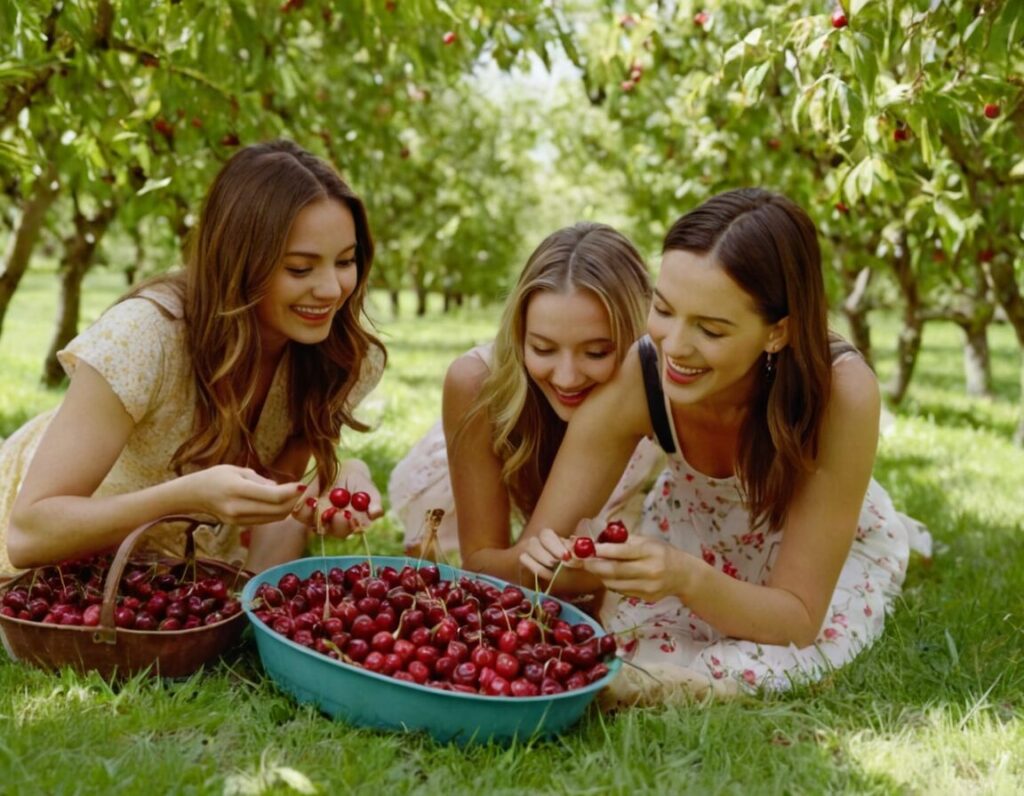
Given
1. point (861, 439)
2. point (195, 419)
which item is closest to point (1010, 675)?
point (861, 439)

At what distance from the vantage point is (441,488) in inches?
163

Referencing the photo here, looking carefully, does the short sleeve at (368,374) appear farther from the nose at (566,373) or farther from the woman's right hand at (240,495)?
the woman's right hand at (240,495)

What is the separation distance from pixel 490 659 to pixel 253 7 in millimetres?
3925

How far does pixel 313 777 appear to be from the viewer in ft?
7.25

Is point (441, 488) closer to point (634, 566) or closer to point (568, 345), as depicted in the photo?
point (568, 345)

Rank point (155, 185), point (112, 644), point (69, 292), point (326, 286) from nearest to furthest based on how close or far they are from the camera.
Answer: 1. point (112, 644)
2. point (326, 286)
3. point (155, 185)
4. point (69, 292)

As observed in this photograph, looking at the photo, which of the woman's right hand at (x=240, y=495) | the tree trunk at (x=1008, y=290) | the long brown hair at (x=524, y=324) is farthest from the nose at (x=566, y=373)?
the tree trunk at (x=1008, y=290)

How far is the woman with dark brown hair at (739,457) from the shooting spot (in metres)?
2.70

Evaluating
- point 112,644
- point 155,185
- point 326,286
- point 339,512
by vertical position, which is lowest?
point 112,644

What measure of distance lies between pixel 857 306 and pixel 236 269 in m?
6.75

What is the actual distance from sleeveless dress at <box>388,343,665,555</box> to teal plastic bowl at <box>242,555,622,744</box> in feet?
4.19

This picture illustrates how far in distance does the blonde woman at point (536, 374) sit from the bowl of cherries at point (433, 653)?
2.28 feet

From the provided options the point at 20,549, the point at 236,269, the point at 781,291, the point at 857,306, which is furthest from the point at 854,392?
the point at 857,306

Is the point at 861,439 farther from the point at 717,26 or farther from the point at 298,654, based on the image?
the point at 717,26
